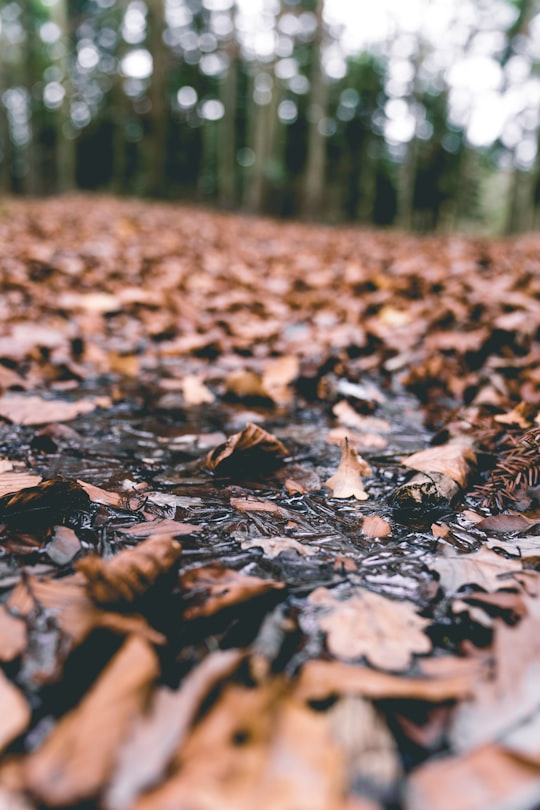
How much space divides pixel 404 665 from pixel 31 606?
0.53 meters

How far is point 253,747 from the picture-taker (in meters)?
0.54

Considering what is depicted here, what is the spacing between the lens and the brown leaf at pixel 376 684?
62 centimetres

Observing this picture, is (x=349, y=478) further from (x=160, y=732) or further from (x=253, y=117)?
(x=253, y=117)

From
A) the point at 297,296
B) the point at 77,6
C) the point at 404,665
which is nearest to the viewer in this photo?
the point at 404,665

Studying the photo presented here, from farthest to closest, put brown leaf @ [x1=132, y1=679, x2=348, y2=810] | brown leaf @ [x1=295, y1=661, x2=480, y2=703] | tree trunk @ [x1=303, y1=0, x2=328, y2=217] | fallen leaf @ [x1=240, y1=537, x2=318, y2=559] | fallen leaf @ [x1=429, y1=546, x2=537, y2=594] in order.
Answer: tree trunk @ [x1=303, y1=0, x2=328, y2=217]
fallen leaf @ [x1=240, y1=537, x2=318, y2=559]
fallen leaf @ [x1=429, y1=546, x2=537, y2=594]
brown leaf @ [x1=295, y1=661, x2=480, y2=703]
brown leaf @ [x1=132, y1=679, x2=348, y2=810]

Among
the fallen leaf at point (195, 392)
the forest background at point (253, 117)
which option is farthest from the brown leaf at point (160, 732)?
the forest background at point (253, 117)

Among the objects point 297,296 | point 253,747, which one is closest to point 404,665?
point 253,747

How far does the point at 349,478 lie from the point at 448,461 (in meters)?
0.23

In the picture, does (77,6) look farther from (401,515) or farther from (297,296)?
(401,515)

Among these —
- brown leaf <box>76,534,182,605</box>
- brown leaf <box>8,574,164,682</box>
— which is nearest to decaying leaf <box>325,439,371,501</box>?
brown leaf <box>76,534,182,605</box>

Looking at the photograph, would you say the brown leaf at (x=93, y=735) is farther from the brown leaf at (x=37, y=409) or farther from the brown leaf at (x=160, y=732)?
the brown leaf at (x=37, y=409)

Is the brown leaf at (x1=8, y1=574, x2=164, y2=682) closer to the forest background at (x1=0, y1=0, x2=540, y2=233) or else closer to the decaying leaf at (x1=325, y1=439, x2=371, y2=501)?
the decaying leaf at (x1=325, y1=439, x2=371, y2=501)

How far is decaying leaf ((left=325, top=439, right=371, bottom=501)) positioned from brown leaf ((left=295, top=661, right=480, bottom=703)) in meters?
0.55

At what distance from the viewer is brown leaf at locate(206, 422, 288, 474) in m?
1.30
